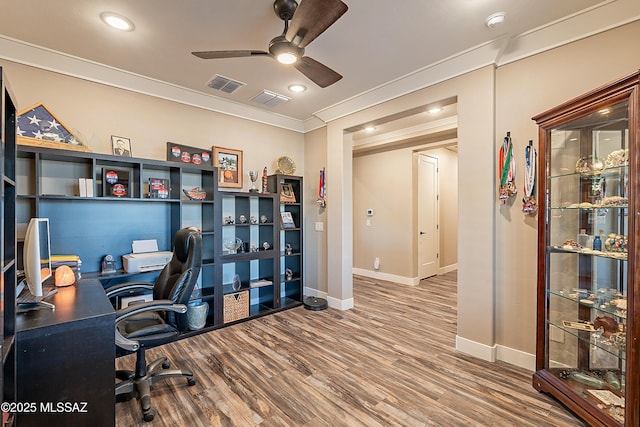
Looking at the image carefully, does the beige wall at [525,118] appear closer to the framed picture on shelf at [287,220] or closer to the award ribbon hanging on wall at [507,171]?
the award ribbon hanging on wall at [507,171]

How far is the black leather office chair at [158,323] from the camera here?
6.11ft

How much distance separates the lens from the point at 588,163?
201 cm

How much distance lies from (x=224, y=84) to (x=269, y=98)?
58cm

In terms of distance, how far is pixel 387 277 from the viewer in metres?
5.61

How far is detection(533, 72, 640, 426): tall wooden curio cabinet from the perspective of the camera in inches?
60.2

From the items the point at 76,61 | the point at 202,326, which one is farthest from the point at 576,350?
the point at 76,61

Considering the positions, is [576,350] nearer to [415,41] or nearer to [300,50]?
[415,41]

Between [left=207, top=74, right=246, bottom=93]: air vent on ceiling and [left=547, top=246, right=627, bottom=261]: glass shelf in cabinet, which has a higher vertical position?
[left=207, top=74, right=246, bottom=93]: air vent on ceiling

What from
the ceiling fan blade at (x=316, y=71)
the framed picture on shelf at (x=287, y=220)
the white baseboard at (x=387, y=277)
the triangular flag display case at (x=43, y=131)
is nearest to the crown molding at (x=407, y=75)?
the triangular flag display case at (x=43, y=131)

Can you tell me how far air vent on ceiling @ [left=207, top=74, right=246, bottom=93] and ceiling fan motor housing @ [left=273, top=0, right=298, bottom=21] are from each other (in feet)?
4.30

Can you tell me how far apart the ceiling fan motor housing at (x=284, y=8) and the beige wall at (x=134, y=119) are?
1949 millimetres

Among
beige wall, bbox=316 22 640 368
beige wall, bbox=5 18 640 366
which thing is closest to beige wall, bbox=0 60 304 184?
beige wall, bbox=5 18 640 366

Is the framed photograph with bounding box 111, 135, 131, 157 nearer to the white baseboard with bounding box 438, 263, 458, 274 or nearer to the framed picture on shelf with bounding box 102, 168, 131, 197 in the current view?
the framed picture on shelf with bounding box 102, 168, 131, 197

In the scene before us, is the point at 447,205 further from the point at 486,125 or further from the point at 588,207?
the point at 588,207
